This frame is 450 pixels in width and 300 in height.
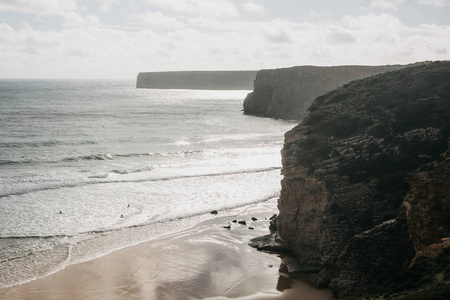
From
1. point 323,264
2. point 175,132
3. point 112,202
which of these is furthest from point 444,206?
point 175,132

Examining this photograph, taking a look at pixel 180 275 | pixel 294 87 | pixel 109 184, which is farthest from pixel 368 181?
pixel 294 87

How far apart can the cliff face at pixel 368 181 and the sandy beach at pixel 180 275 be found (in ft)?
5.05

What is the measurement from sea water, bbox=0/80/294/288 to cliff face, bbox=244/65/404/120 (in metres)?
18.4

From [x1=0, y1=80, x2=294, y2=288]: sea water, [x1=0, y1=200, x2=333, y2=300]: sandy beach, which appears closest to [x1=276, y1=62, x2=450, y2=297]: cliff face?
[x1=0, y1=200, x2=333, y2=300]: sandy beach

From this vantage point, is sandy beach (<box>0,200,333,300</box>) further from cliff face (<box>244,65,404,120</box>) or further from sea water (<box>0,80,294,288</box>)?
cliff face (<box>244,65,404,120</box>)

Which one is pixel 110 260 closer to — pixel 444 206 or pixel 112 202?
pixel 112 202

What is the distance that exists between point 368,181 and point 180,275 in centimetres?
831

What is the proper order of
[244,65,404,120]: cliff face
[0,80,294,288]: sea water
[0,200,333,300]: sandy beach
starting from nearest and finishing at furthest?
[0,200,333,300]: sandy beach
[0,80,294,288]: sea water
[244,65,404,120]: cliff face

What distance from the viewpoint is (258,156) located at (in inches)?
1834

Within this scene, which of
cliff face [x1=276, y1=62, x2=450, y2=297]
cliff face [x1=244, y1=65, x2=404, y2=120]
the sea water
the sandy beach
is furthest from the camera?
cliff face [x1=244, y1=65, x2=404, y2=120]

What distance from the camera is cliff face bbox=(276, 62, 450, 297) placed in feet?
47.1

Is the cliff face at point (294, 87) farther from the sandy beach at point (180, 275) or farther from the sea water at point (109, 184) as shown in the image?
the sandy beach at point (180, 275)

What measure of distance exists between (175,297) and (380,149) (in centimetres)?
1012

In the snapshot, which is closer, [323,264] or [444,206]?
[444,206]
